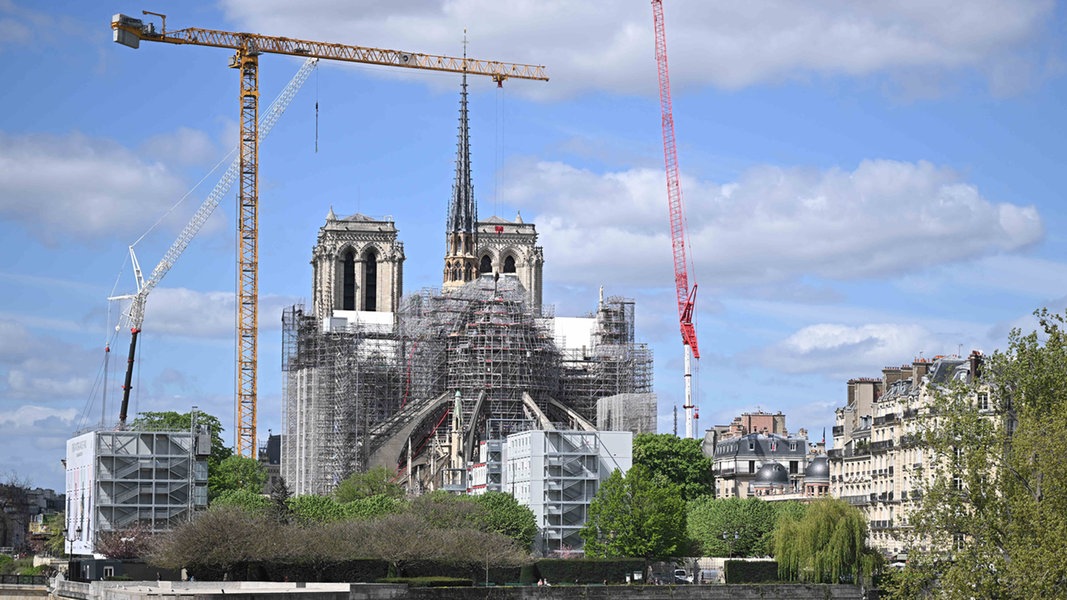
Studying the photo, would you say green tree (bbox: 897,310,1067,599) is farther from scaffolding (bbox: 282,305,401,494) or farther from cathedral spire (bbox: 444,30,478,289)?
cathedral spire (bbox: 444,30,478,289)

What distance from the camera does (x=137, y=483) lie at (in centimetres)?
9669

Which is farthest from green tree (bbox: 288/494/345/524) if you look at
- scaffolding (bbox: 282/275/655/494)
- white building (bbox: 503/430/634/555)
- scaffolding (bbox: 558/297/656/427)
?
scaffolding (bbox: 558/297/656/427)

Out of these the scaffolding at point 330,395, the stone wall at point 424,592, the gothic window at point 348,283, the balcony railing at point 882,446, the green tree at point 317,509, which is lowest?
the stone wall at point 424,592

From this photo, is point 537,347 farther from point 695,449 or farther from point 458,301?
point 695,449

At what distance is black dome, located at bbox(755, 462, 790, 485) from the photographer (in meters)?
128

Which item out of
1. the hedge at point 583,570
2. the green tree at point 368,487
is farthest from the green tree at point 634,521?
the green tree at point 368,487

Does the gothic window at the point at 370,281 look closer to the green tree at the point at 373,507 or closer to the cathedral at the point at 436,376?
the cathedral at the point at 436,376

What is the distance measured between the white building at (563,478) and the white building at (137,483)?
61.0ft

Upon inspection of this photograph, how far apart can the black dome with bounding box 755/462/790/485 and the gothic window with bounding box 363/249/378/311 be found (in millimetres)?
44041

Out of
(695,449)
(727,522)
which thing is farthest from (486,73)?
(727,522)

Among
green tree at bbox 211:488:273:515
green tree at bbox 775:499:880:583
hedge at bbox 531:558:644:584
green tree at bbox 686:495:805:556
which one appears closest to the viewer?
green tree at bbox 775:499:880:583

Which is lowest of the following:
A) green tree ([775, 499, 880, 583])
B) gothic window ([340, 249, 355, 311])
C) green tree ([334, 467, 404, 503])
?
green tree ([775, 499, 880, 583])

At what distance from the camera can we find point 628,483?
94.2 metres

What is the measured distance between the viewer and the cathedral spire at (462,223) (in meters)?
163
